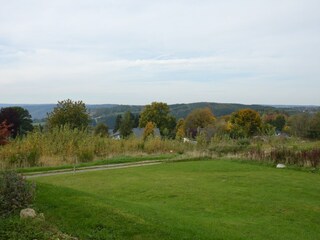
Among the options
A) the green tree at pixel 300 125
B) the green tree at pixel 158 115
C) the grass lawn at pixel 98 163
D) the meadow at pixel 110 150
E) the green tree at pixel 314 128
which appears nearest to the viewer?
the grass lawn at pixel 98 163

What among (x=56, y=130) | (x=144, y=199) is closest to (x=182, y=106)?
(x=56, y=130)

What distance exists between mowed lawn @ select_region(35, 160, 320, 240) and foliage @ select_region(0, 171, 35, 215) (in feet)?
0.92

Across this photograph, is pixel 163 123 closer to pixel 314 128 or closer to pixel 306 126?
pixel 306 126

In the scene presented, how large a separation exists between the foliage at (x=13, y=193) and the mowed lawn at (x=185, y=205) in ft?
0.92

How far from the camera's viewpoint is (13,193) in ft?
21.0

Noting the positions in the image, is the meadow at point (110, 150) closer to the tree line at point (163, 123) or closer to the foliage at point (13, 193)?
the tree line at point (163, 123)

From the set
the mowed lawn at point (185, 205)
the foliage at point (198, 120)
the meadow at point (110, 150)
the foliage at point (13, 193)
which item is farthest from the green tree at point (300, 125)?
the foliage at point (13, 193)

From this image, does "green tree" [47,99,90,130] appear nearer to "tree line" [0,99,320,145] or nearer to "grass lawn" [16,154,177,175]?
"tree line" [0,99,320,145]

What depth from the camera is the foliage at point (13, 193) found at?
6.26m

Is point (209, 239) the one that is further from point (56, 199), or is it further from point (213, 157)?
point (213, 157)

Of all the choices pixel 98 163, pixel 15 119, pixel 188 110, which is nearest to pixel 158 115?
pixel 15 119

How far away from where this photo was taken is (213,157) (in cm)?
1900

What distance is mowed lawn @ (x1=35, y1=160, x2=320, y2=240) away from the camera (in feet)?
19.2

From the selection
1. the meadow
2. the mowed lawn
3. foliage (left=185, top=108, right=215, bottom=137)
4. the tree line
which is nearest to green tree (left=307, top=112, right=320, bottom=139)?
the tree line
